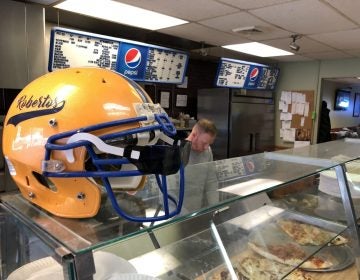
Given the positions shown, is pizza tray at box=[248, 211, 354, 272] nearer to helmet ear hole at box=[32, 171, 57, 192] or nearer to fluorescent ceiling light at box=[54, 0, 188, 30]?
helmet ear hole at box=[32, 171, 57, 192]

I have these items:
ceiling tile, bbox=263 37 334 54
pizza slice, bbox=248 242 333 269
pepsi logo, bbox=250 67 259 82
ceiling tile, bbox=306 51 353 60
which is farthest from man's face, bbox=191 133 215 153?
ceiling tile, bbox=306 51 353 60

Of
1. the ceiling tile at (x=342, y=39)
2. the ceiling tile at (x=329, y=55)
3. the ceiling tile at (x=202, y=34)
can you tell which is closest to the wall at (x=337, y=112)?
the ceiling tile at (x=329, y=55)

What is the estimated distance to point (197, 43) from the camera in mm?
4289

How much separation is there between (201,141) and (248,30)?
1.39 meters

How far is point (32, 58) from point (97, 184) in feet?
8.03

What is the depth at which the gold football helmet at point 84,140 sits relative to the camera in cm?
74

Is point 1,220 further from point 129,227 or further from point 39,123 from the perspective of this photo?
point 129,227

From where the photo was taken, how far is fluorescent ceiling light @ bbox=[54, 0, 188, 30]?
2746mm

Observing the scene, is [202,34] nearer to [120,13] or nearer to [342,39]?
[120,13]

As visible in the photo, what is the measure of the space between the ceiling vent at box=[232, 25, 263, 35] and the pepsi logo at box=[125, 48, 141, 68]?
3.84 ft

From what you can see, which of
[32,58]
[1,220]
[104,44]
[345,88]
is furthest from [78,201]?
[345,88]

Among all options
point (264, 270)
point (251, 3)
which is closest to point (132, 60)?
point (251, 3)

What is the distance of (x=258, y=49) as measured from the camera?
4.71 meters
